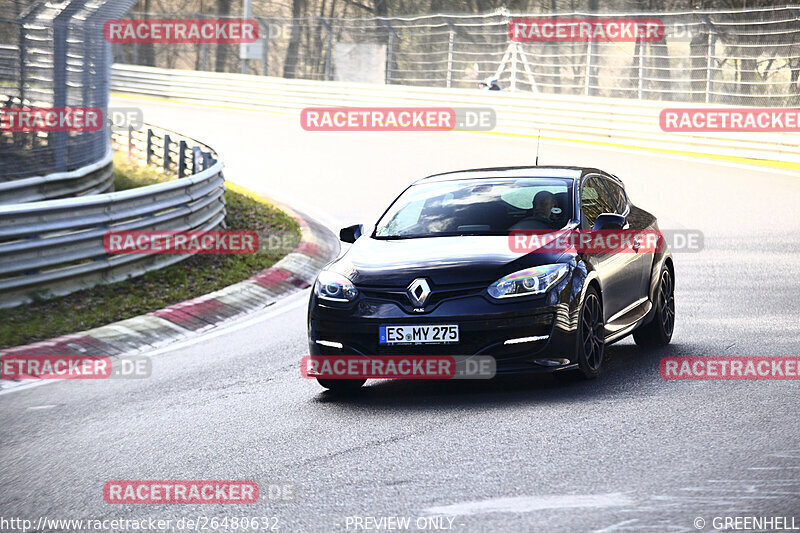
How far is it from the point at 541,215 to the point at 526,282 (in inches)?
43.6

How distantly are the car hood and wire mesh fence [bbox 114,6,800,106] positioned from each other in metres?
16.4

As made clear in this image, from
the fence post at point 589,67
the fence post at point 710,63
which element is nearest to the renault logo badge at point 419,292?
the fence post at point 710,63

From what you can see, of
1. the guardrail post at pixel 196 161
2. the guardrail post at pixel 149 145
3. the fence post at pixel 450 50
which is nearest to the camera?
the guardrail post at pixel 196 161

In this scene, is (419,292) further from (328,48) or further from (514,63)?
(328,48)

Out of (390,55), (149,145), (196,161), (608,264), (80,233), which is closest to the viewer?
(608,264)

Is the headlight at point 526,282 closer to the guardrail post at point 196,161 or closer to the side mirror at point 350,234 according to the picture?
the side mirror at point 350,234

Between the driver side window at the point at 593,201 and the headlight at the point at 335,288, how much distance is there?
5.93 ft

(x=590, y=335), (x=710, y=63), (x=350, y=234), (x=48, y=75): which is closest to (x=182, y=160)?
(x=48, y=75)

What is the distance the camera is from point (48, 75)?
1398 centimetres

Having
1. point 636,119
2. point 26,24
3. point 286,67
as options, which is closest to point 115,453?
point 26,24

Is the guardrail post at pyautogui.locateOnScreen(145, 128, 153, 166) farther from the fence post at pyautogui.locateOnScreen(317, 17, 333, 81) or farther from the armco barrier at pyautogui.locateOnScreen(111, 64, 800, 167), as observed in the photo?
the fence post at pyautogui.locateOnScreen(317, 17, 333, 81)

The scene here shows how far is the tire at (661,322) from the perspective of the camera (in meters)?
9.59

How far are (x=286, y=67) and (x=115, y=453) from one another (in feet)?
111

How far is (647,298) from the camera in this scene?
9383 millimetres
